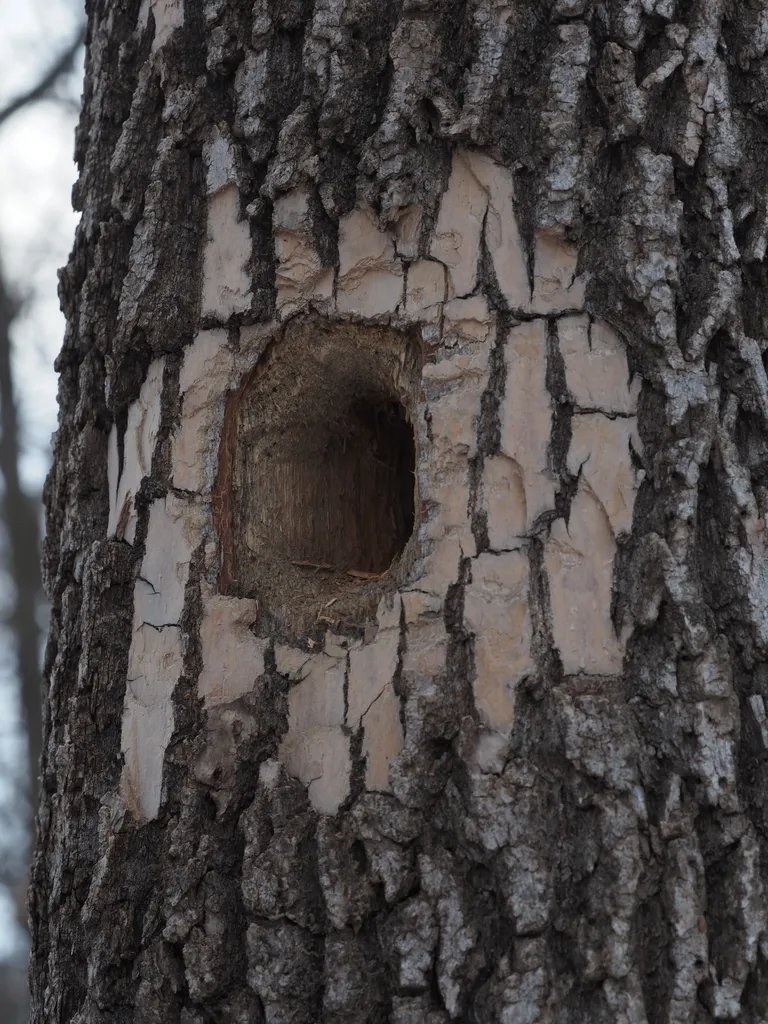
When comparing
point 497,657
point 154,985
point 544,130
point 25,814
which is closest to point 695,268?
point 544,130

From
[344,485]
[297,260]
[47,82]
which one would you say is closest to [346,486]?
[344,485]

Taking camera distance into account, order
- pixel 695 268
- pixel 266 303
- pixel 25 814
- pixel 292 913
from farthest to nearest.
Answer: pixel 25 814
pixel 266 303
pixel 695 268
pixel 292 913

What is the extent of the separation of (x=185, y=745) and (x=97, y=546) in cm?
43

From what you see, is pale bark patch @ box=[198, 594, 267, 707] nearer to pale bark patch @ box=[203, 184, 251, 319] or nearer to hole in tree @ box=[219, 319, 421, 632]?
hole in tree @ box=[219, 319, 421, 632]

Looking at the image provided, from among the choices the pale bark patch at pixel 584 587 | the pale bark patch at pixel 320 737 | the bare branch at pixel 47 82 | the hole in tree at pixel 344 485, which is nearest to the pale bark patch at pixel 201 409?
the hole in tree at pixel 344 485

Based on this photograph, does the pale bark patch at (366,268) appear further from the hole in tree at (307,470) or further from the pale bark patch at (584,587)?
the pale bark patch at (584,587)

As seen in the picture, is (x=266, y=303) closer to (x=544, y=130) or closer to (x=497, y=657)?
(x=544, y=130)

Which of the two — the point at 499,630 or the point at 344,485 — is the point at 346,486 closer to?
the point at 344,485

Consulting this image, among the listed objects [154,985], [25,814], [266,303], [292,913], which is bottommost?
[25,814]

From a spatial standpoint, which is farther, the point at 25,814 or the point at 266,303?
the point at 25,814

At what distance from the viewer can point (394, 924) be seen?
1459 mm

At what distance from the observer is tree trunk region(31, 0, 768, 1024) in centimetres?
145

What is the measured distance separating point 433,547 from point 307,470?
0.49 metres

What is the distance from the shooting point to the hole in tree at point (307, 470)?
5.74 ft
